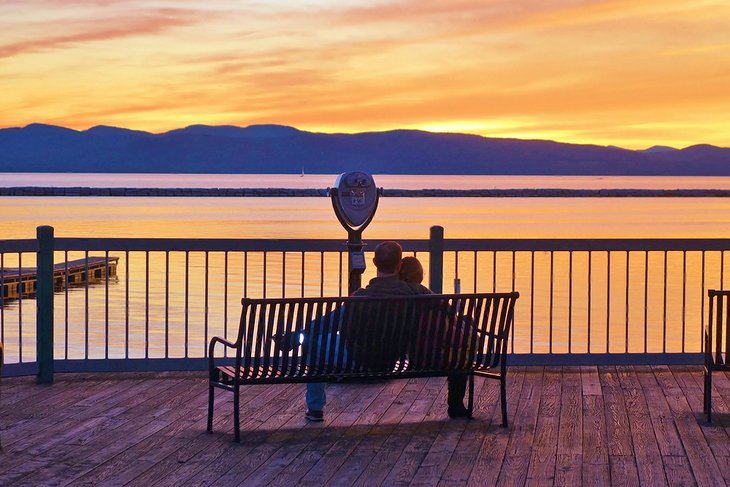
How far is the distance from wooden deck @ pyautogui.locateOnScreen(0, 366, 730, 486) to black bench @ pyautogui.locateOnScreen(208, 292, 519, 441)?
36 cm

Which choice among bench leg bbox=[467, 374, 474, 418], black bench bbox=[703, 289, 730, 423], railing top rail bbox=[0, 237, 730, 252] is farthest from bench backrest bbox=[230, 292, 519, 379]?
railing top rail bbox=[0, 237, 730, 252]

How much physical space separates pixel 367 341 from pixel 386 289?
1.23 feet

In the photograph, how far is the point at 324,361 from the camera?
6836 millimetres

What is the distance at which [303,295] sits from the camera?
8.09 metres

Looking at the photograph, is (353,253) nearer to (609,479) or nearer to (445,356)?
(445,356)

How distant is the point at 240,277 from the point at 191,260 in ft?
Result: 22.6

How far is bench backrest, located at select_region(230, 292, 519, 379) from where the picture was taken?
262 inches

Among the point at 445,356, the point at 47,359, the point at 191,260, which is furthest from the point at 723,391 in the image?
the point at 191,260

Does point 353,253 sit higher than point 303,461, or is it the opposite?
point 353,253

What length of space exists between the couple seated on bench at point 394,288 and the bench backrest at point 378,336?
168 millimetres

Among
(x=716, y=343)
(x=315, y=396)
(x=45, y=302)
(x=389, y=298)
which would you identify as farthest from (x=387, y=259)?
(x=45, y=302)

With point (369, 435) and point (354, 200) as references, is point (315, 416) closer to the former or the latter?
point (369, 435)

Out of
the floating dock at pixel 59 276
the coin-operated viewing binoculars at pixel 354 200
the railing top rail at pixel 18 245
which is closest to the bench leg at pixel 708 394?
the coin-operated viewing binoculars at pixel 354 200

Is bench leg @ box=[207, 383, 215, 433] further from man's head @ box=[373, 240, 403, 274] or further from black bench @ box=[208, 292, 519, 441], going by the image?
man's head @ box=[373, 240, 403, 274]
